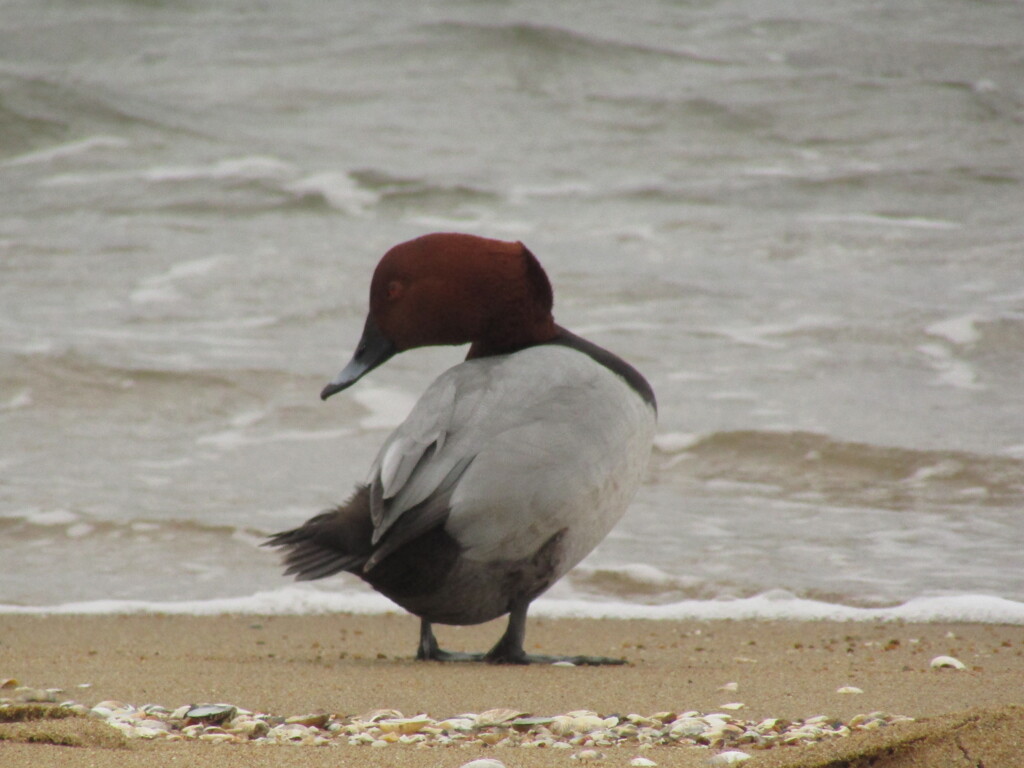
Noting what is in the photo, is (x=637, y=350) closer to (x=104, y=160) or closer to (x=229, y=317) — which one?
(x=229, y=317)

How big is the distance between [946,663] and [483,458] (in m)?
1.36

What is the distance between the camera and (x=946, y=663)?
11.3 feet

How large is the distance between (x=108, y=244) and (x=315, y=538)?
738 cm

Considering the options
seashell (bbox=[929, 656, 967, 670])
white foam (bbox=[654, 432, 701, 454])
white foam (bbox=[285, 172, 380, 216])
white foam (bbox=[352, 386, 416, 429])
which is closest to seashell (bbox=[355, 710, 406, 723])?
seashell (bbox=[929, 656, 967, 670])

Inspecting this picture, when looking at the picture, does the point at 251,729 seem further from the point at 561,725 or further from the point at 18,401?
the point at 18,401

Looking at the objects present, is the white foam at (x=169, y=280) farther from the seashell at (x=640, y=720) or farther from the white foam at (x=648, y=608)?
the seashell at (x=640, y=720)

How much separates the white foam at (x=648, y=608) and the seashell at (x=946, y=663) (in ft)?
2.59

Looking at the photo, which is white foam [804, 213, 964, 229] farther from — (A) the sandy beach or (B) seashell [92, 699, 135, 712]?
(B) seashell [92, 699, 135, 712]

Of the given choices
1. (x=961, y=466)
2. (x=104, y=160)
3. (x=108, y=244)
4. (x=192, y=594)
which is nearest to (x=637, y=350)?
(x=961, y=466)

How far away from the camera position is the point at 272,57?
14938 millimetres

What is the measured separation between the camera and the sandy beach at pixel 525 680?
223 cm

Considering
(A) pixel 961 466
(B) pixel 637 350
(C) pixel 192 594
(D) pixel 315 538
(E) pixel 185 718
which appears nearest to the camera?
(E) pixel 185 718

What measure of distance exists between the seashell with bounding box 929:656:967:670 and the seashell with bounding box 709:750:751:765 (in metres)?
1.35

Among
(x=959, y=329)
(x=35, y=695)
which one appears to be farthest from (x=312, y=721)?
(x=959, y=329)
